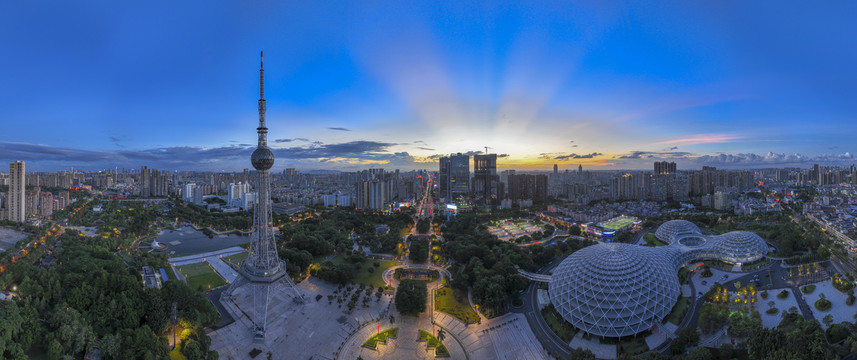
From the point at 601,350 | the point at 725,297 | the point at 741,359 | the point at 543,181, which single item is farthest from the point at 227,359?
the point at 543,181

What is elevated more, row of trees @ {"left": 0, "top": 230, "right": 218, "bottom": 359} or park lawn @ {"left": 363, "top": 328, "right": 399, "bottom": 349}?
row of trees @ {"left": 0, "top": 230, "right": 218, "bottom": 359}

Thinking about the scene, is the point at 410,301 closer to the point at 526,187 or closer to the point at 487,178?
the point at 487,178

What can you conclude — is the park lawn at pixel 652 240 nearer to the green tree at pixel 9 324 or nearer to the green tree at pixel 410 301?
the green tree at pixel 410 301

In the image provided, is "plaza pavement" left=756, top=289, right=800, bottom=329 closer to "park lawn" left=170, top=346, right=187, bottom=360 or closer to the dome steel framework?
the dome steel framework

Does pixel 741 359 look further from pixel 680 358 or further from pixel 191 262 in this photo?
pixel 191 262

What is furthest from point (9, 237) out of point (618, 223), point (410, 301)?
point (618, 223)

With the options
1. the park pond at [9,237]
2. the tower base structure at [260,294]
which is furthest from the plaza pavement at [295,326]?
the park pond at [9,237]

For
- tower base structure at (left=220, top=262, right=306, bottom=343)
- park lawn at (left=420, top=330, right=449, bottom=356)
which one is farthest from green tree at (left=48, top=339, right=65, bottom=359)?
park lawn at (left=420, top=330, right=449, bottom=356)
